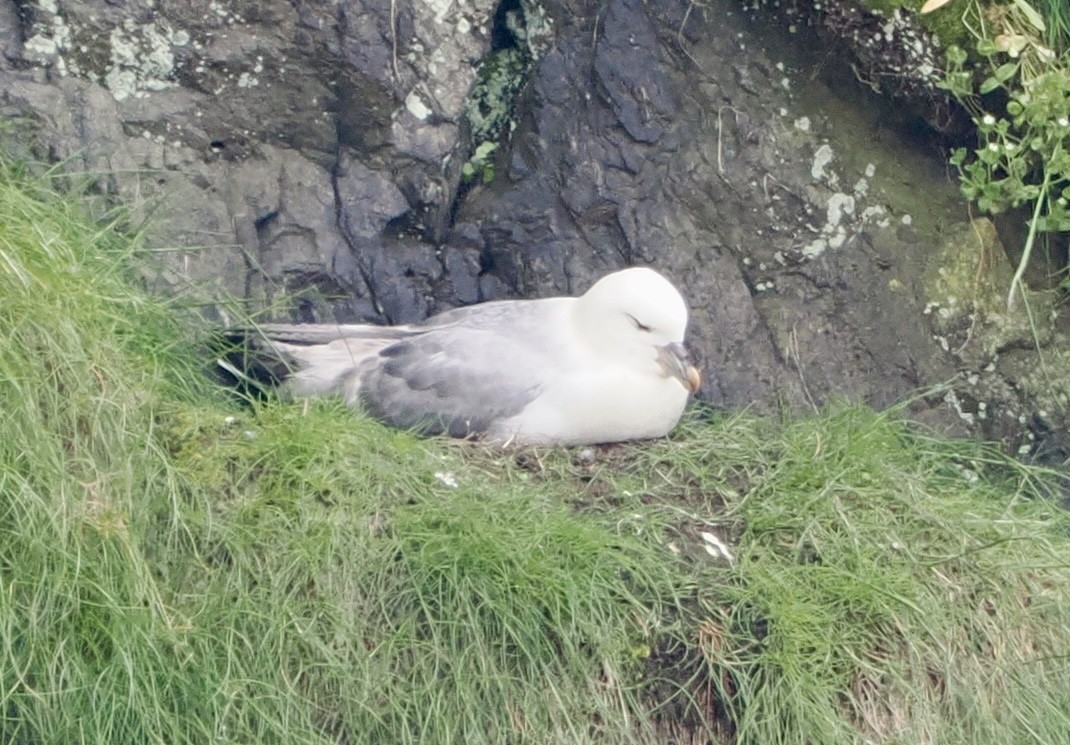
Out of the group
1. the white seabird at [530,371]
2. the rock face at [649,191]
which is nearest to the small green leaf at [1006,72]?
the rock face at [649,191]

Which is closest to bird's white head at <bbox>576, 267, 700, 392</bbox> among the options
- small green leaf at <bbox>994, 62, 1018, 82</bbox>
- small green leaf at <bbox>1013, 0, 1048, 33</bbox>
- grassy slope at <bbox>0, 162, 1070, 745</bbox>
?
grassy slope at <bbox>0, 162, 1070, 745</bbox>

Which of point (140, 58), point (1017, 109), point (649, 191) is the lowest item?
point (649, 191)

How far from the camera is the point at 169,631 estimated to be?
107 inches

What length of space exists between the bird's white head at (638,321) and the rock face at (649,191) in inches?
17.8

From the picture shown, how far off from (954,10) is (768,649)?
1.72 metres

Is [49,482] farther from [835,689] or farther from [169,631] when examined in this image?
[835,689]

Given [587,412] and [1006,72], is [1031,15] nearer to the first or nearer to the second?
[1006,72]

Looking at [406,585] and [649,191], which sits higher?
[649,191]

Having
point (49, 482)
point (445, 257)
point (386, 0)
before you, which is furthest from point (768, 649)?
point (386, 0)

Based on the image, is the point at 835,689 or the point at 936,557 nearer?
the point at 835,689

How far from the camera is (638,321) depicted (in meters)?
3.65

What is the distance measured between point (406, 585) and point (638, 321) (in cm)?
97

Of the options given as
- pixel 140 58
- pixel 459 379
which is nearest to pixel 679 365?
pixel 459 379

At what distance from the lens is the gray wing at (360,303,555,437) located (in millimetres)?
3582
